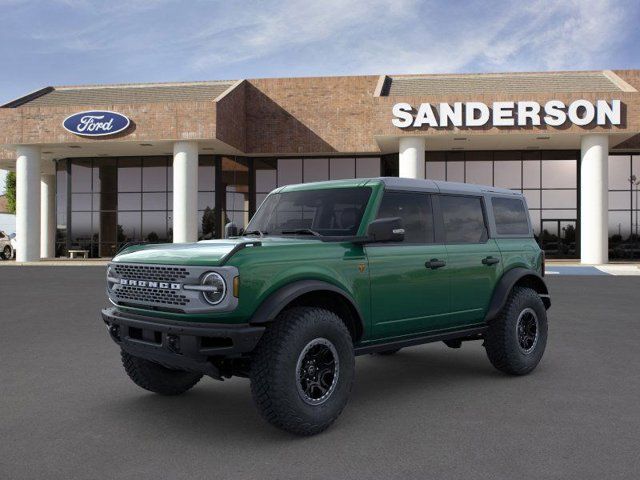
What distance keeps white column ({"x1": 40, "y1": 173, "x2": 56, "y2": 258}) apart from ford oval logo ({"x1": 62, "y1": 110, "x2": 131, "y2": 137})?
→ 12276mm

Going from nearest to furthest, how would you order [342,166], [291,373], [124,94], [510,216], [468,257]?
[291,373] < [468,257] < [510,216] < [124,94] < [342,166]

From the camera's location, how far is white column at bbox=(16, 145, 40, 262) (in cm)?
3328

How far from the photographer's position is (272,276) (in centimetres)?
→ 464

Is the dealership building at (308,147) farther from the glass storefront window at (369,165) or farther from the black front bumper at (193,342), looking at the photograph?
the black front bumper at (193,342)

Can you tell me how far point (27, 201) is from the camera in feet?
109

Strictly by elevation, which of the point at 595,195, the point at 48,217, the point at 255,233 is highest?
the point at 595,195

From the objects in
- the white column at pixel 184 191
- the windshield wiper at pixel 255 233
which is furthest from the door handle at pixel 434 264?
the white column at pixel 184 191

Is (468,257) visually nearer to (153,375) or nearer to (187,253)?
(187,253)

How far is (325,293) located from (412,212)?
4.69 feet

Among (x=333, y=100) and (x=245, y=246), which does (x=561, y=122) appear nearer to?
(x=333, y=100)

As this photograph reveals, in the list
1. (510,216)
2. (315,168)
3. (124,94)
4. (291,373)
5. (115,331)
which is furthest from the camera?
(315,168)

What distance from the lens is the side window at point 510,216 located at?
6.96 metres

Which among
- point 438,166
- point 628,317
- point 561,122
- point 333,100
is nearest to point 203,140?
point 333,100

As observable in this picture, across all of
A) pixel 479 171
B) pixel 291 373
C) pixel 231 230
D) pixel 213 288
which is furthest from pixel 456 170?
pixel 213 288
